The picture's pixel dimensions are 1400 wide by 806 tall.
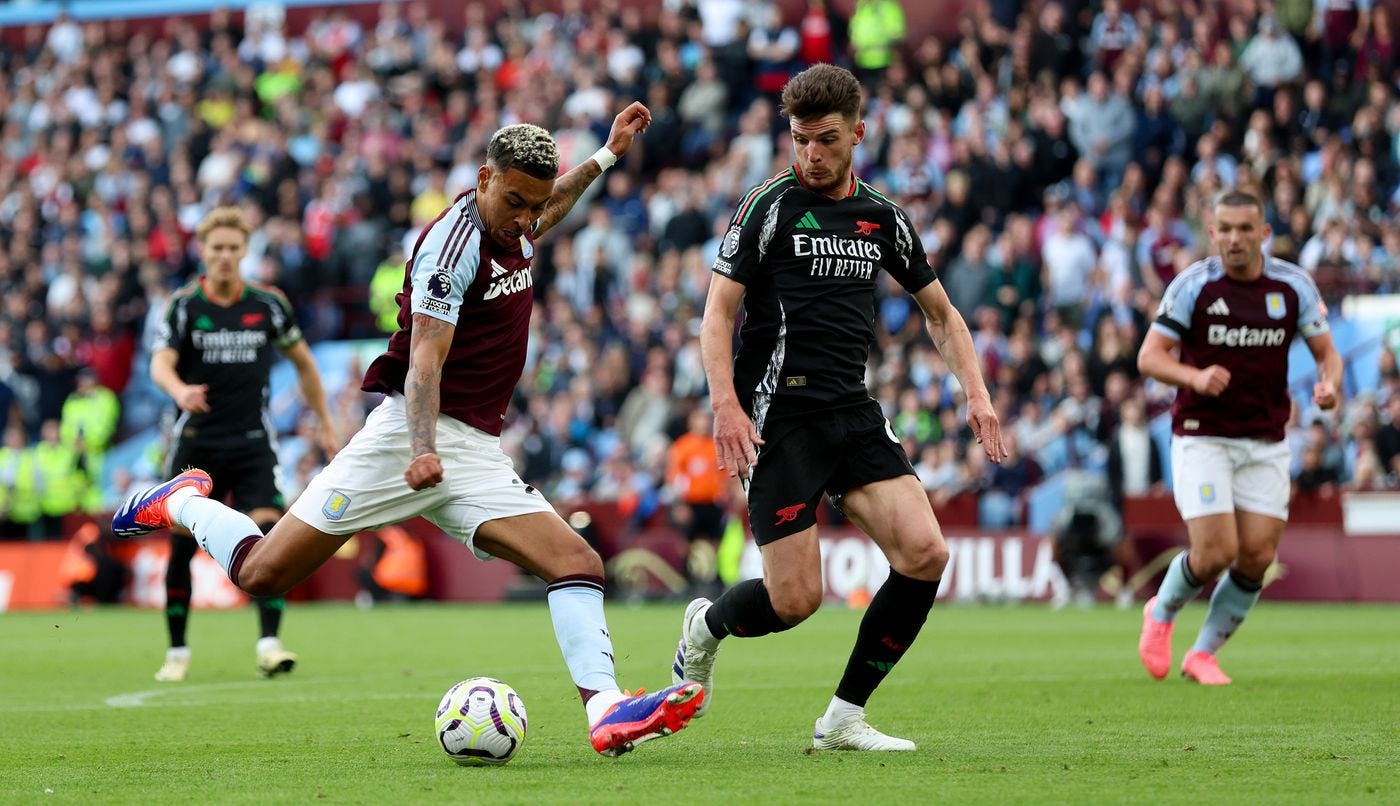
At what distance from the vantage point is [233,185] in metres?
30.1

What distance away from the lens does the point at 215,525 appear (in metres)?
8.05

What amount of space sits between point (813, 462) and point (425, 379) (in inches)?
61.9

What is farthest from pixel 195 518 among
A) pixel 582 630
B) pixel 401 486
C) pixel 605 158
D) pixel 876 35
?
pixel 876 35

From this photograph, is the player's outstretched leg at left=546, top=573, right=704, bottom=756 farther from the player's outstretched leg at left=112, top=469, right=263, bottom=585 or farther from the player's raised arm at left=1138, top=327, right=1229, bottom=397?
the player's raised arm at left=1138, top=327, right=1229, bottom=397

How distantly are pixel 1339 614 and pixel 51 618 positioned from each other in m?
13.2

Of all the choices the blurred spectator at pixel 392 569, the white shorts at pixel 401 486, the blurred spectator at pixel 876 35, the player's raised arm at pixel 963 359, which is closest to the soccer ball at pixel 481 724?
the white shorts at pixel 401 486

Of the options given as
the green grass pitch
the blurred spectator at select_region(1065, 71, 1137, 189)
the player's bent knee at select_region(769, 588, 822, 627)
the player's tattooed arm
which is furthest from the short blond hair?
the blurred spectator at select_region(1065, 71, 1137, 189)

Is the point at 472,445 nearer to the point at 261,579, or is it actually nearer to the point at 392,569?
the point at 261,579

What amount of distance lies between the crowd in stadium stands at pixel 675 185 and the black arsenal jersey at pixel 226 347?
33.8 ft

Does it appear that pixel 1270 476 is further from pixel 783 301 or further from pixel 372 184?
pixel 372 184

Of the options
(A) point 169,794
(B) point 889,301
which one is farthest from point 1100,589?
(A) point 169,794

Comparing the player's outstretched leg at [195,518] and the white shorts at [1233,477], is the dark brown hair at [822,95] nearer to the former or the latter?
the player's outstretched leg at [195,518]

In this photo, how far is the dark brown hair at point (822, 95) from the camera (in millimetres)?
7301

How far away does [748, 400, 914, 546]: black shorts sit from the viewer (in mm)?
7508
